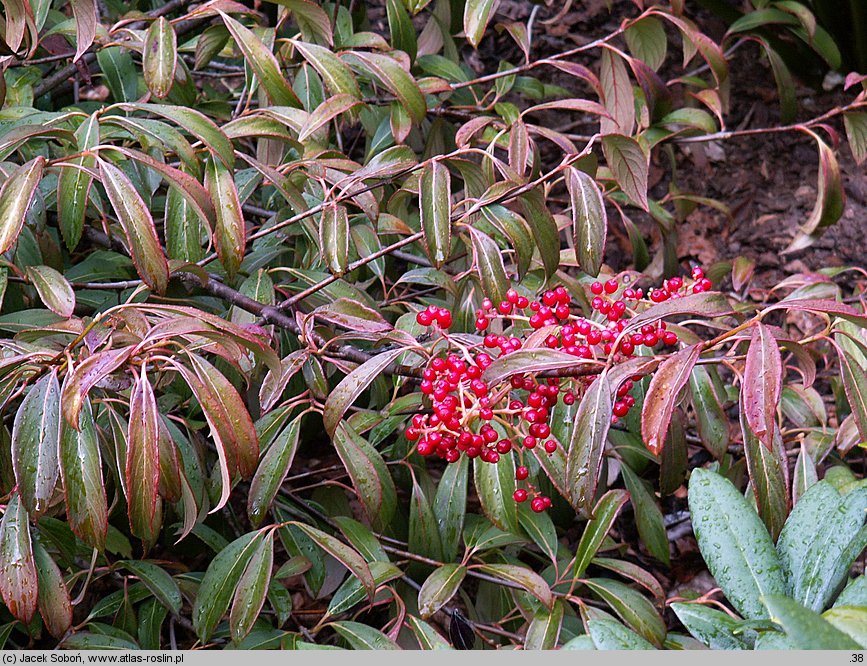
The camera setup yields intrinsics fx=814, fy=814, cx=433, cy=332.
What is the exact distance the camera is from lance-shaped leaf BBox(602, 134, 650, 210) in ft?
3.44

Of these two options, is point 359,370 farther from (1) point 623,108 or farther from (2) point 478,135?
(2) point 478,135

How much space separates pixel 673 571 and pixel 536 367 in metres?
1.05

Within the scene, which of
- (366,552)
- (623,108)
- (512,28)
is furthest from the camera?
(512,28)

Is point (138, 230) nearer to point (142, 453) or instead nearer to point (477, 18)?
point (142, 453)

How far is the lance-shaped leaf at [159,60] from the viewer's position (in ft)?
3.92

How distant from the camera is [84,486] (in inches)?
32.9

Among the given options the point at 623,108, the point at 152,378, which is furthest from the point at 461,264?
the point at 152,378

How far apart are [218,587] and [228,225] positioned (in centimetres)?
47

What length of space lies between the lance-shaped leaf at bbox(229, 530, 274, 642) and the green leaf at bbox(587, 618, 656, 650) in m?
0.48

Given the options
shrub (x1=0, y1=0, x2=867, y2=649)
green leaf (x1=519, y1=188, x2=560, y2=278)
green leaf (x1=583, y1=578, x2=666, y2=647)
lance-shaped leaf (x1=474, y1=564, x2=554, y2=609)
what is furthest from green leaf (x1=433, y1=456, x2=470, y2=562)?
green leaf (x1=519, y1=188, x2=560, y2=278)

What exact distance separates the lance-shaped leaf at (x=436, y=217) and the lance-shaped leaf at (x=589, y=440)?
0.32 meters

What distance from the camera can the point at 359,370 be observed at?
94 cm

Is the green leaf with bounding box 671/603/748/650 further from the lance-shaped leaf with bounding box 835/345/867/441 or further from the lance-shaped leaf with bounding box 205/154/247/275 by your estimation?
the lance-shaped leaf with bounding box 205/154/247/275

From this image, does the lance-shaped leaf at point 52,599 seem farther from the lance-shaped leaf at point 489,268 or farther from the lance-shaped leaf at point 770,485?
the lance-shaped leaf at point 770,485
